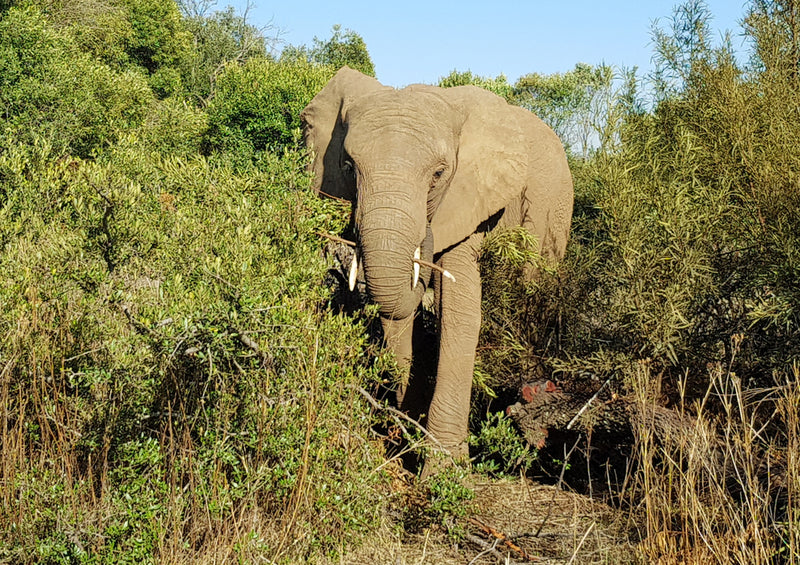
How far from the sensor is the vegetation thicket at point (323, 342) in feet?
15.7

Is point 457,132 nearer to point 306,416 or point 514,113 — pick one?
point 514,113

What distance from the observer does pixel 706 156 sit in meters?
7.53

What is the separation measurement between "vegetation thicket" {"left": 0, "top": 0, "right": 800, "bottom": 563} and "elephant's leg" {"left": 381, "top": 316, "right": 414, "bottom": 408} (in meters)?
0.33

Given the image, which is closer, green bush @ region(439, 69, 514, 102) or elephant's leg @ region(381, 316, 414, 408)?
elephant's leg @ region(381, 316, 414, 408)

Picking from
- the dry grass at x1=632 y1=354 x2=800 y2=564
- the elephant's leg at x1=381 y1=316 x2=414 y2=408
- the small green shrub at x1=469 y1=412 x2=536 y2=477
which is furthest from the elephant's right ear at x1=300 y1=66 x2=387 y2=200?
the dry grass at x1=632 y1=354 x2=800 y2=564

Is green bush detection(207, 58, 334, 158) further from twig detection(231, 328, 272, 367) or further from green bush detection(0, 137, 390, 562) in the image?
twig detection(231, 328, 272, 367)

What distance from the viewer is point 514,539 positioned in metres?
5.79

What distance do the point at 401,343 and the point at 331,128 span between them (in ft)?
6.53

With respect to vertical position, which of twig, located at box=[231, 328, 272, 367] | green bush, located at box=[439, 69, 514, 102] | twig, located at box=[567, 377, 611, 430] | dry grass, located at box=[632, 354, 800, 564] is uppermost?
green bush, located at box=[439, 69, 514, 102]

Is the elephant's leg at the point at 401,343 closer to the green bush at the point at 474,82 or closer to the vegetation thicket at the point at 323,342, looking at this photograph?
the vegetation thicket at the point at 323,342

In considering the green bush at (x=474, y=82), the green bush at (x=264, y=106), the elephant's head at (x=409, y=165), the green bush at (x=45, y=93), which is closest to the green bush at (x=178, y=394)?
the elephant's head at (x=409, y=165)

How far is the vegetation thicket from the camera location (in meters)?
4.78

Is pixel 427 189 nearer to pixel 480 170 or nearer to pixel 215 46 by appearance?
pixel 480 170

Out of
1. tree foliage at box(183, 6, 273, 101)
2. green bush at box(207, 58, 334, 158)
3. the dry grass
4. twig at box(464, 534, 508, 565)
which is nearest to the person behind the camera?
the dry grass
